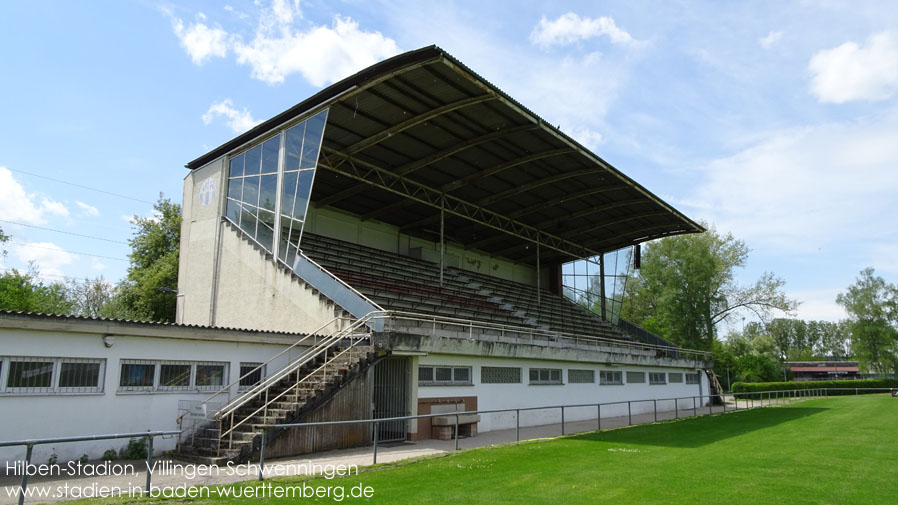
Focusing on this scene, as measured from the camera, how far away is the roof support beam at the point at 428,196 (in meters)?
22.8

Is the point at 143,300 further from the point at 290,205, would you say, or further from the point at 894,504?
the point at 894,504

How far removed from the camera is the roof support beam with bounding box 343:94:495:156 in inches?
743

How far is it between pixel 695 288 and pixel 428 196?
32683 millimetres

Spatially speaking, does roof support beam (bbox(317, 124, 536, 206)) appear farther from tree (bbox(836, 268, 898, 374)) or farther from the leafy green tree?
tree (bbox(836, 268, 898, 374))

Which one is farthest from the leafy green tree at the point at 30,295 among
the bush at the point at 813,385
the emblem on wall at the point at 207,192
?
the bush at the point at 813,385

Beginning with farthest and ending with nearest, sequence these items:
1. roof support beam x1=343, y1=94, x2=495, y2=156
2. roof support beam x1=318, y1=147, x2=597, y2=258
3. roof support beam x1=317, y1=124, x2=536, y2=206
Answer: roof support beam x1=318, y1=147, x2=597, y2=258 < roof support beam x1=317, y1=124, x2=536, y2=206 < roof support beam x1=343, y1=94, x2=495, y2=156

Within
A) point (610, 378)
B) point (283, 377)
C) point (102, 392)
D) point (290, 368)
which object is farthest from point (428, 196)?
point (102, 392)

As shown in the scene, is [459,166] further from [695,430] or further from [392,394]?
[695,430]

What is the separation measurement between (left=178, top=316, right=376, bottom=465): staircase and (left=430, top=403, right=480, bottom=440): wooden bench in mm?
2913

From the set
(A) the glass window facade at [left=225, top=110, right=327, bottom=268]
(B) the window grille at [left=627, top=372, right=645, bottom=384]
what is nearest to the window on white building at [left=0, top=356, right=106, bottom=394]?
(A) the glass window facade at [left=225, top=110, right=327, bottom=268]

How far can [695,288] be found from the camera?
5069 cm

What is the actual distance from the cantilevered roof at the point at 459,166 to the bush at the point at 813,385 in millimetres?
18185

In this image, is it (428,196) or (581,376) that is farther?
(428,196)

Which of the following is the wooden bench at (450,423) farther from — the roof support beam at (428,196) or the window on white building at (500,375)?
the roof support beam at (428,196)
